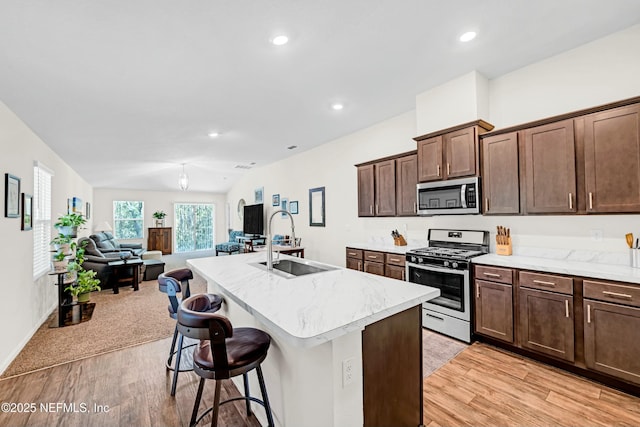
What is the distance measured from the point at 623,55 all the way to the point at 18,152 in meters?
5.99

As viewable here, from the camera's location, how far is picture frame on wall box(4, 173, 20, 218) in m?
2.64

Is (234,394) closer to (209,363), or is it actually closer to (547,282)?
(209,363)

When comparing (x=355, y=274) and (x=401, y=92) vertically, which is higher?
(x=401, y=92)

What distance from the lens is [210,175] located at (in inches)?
343

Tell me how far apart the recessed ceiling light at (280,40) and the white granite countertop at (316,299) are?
1913 millimetres

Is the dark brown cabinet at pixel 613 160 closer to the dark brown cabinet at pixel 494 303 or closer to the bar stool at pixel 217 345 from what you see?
the dark brown cabinet at pixel 494 303

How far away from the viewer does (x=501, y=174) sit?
9.41ft

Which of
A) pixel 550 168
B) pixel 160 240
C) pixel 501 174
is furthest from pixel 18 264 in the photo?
pixel 160 240

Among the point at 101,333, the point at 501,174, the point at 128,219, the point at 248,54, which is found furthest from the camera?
the point at 128,219

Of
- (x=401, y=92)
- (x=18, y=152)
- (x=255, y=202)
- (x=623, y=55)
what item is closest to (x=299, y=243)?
(x=255, y=202)

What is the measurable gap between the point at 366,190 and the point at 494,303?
2.32 m

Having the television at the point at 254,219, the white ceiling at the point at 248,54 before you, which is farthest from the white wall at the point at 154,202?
the white ceiling at the point at 248,54

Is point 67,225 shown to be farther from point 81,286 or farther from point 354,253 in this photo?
point 354,253

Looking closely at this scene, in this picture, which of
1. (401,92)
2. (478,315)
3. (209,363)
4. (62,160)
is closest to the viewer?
(209,363)
